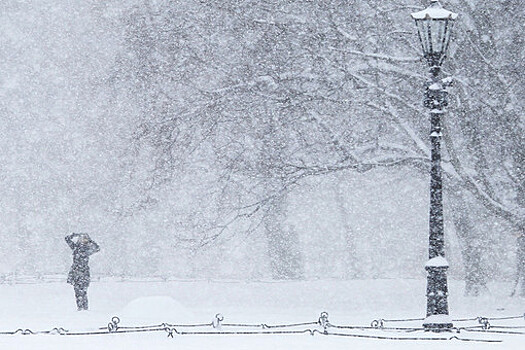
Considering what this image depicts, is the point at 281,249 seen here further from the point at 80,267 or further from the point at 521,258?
the point at 80,267

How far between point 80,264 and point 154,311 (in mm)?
3709

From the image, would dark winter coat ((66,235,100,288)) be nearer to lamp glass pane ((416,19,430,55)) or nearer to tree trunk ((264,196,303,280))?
tree trunk ((264,196,303,280))

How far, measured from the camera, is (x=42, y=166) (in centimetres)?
5100

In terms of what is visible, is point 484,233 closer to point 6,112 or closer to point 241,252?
point 6,112

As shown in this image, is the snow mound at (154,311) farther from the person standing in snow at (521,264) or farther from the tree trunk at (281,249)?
the tree trunk at (281,249)

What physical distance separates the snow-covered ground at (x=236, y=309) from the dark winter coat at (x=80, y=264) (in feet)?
2.38

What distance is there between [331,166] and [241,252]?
40.7 meters

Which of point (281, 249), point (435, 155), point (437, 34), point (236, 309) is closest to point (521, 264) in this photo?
point (236, 309)

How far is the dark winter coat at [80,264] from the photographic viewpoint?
2467 centimetres

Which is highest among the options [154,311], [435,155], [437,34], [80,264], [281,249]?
[281,249]

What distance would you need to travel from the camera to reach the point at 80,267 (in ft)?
82.1

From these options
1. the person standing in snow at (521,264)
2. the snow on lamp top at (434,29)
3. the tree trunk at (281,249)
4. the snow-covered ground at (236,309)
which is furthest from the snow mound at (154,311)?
the tree trunk at (281,249)

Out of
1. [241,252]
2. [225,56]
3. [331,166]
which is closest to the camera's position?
[331,166]

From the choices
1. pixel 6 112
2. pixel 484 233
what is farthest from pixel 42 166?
pixel 484 233
